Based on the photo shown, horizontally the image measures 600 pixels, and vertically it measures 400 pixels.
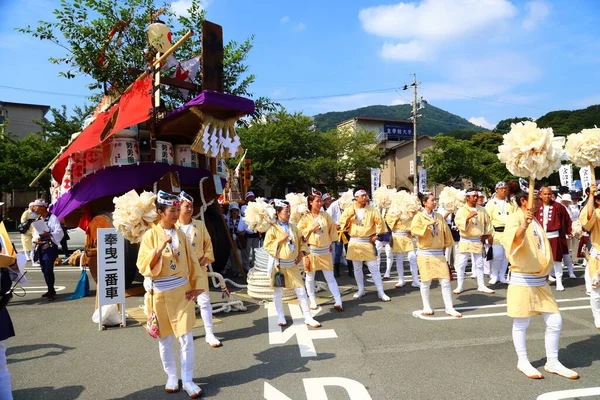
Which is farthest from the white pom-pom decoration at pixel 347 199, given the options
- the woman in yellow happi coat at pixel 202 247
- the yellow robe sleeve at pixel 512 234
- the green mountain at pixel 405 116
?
the green mountain at pixel 405 116

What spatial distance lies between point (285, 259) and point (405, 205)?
8.97 feet

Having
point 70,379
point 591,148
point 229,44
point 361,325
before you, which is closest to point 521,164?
point 591,148

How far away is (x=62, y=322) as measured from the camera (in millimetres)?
6359

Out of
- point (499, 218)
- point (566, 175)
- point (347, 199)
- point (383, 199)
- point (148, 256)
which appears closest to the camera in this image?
point (148, 256)

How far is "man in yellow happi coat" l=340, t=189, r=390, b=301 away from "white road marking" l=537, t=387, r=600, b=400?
12.1 ft

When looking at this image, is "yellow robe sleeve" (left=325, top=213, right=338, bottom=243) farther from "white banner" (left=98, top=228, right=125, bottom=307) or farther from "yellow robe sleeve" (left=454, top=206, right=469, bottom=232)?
"white banner" (left=98, top=228, right=125, bottom=307)

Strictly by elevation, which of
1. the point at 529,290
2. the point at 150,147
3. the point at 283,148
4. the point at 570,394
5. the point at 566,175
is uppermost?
the point at 283,148

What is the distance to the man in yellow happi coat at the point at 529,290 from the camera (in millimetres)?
4012

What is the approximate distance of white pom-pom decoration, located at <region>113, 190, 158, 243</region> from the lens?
414 cm

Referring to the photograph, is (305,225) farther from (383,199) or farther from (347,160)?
(347,160)

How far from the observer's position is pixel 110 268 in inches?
237

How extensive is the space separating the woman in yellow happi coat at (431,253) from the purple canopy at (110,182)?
4.90 m

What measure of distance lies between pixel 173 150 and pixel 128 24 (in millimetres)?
3327

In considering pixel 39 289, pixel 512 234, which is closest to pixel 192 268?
pixel 512 234
